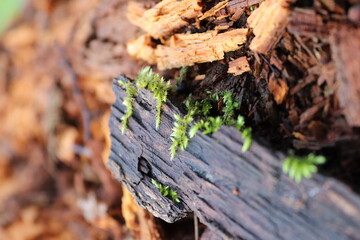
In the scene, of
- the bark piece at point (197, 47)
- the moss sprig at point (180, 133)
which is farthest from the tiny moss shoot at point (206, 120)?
the bark piece at point (197, 47)

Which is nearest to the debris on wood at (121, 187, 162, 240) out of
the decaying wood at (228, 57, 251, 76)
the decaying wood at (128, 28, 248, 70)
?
the decaying wood at (128, 28, 248, 70)

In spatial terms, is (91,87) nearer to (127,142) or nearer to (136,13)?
(136,13)

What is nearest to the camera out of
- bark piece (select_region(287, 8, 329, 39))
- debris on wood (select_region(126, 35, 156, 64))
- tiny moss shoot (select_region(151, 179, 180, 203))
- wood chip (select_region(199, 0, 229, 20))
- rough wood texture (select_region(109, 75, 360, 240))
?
rough wood texture (select_region(109, 75, 360, 240))

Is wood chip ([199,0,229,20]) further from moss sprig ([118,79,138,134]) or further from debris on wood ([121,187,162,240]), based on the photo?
debris on wood ([121,187,162,240])

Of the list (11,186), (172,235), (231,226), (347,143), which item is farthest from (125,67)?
(11,186)

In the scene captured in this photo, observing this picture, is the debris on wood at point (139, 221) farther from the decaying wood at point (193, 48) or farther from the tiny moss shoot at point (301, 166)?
the tiny moss shoot at point (301, 166)

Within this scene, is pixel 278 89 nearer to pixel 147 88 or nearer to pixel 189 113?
pixel 189 113
